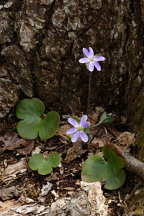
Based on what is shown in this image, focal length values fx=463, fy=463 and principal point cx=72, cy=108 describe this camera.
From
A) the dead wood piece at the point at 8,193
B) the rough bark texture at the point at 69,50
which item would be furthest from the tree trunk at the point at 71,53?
the dead wood piece at the point at 8,193

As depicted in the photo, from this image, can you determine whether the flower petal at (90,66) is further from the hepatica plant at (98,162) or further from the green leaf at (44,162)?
the green leaf at (44,162)

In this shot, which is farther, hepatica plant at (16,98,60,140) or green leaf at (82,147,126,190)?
hepatica plant at (16,98,60,140)

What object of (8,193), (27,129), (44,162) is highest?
(27,129)

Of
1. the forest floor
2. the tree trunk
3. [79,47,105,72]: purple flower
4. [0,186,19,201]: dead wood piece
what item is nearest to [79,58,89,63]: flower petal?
[79,47,105,72]: purple flower

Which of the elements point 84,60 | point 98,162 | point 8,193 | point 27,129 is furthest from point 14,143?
point 84,60

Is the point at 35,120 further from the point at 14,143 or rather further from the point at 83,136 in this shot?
the point at 83,136

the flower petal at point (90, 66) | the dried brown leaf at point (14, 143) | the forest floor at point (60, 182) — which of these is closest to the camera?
the forest floor at point (60, 182)

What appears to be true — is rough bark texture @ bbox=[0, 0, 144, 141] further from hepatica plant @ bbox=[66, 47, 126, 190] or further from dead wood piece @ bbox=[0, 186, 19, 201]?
dead wood piece @ bbox=[0, 186, 19, 201]
